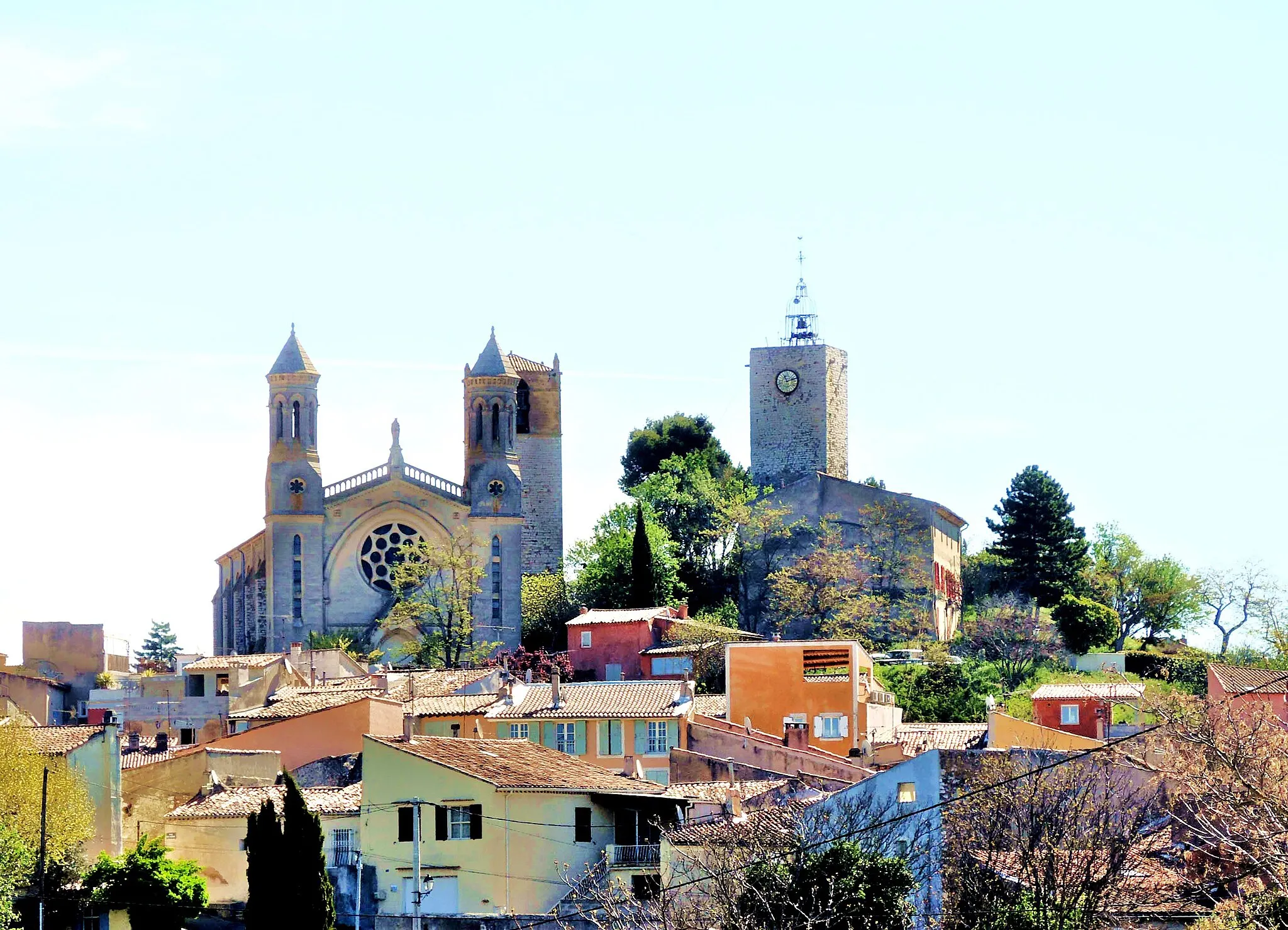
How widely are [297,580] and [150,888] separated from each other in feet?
139

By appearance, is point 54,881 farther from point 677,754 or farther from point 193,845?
point 677,754

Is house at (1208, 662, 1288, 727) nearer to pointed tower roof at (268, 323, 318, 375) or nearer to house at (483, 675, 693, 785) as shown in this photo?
house at (483, 675, 693, 785)

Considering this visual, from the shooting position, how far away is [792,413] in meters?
101

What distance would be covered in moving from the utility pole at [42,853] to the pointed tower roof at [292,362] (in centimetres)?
4354

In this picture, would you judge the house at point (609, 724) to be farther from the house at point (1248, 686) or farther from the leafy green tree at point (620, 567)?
the leafy green tree at point (620, 567)

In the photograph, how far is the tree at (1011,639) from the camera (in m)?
86.9

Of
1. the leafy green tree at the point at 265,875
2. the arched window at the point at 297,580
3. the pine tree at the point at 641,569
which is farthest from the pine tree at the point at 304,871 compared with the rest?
the arched window at the point at 297,580

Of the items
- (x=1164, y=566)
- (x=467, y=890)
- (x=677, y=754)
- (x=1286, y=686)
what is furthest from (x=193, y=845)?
(x=1164, y=566)

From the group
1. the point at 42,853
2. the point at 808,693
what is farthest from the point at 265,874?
the point at 808,693

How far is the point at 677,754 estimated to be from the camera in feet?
185

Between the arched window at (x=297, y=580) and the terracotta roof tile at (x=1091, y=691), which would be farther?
the arched window at (x=297, y=580)

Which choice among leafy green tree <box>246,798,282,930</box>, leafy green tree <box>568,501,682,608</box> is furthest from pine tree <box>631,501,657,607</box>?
leafy green tree <box>246,798,282,930</box>

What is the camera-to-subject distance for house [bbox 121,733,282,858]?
53781mm

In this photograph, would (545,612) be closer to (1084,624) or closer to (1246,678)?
(1084,624)
